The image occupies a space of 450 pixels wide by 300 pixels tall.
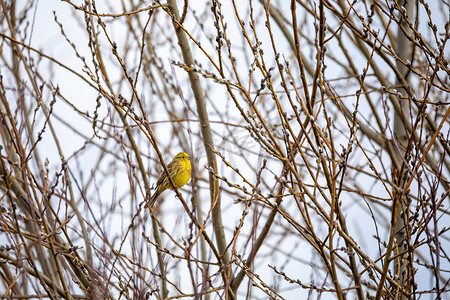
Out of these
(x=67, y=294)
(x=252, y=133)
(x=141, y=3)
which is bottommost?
(x=67, y=294)

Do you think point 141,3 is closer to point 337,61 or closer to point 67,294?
point 337,61

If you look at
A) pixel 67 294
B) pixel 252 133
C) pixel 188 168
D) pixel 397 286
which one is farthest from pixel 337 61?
pixel 67 294

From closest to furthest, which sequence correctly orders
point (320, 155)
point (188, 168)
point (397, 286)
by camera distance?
1. point (320, 155)
2. point (397, 286)
3. point (188, 168)

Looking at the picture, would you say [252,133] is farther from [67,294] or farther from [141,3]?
[141,3]

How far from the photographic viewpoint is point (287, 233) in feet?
26.0

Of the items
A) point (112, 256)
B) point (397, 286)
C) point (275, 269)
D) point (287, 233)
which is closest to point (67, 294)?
point (112, 256)

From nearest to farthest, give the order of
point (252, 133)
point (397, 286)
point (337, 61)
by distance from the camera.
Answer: point (397, 286) < point (252, 133) < point (337, 61)

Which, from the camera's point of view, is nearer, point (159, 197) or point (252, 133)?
point (252, 133)

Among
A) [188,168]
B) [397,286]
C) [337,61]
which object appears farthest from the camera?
[188,168]

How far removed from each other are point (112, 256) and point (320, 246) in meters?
1.52

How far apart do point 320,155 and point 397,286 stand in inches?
37.8

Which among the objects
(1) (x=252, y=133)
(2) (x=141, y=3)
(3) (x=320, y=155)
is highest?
(2) (x=141, y=3)

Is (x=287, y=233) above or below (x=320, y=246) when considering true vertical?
above

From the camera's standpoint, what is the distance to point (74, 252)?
3.66 m
